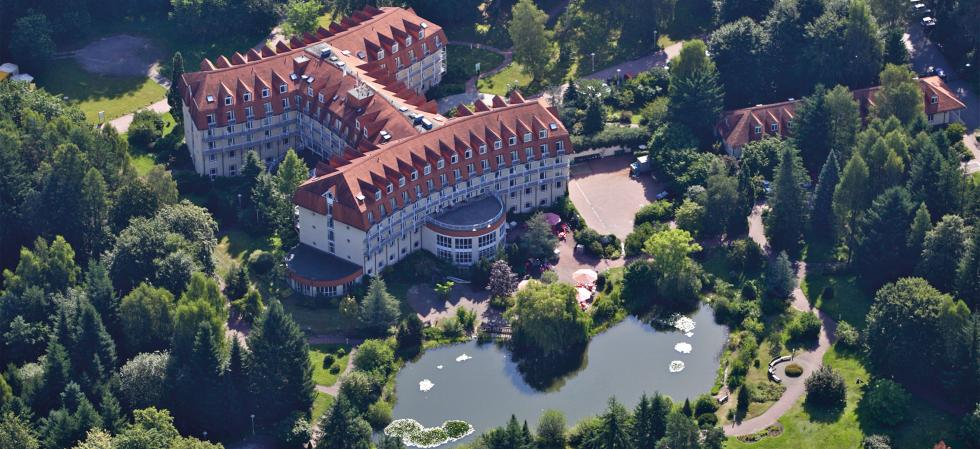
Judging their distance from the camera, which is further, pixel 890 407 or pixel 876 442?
pixel 890 407

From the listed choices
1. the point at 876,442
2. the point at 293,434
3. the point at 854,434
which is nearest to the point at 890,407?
the point at 854,434

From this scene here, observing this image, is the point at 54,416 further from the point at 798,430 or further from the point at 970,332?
the point at 970,332

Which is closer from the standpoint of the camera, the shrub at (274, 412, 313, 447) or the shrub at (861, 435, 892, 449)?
the shrub at (861, 435, 892, 449)

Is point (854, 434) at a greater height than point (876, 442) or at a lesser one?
lesser

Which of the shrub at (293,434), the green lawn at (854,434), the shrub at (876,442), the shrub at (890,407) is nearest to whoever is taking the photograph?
the shrub at (876,442)

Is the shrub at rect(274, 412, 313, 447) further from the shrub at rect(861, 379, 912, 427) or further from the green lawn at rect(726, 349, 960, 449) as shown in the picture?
the shrub at rect(861, 379, 912, 427)

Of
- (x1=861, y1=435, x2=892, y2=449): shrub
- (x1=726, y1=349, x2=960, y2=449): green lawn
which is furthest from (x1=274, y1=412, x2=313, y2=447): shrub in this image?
(x1=861, y1=435, x2=892, y2=449): shrub

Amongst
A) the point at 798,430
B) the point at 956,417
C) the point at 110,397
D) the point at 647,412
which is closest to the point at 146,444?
the point at 110,397

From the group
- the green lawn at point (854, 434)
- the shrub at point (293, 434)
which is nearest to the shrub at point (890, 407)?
the green lawn at point (854, 434)

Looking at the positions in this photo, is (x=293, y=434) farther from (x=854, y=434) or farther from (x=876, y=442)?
(x=876, y=442)

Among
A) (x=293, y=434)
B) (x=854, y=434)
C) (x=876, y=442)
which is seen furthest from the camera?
(x=293, y=434)

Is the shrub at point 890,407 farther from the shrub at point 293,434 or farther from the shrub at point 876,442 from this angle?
the shrub at point 293,434
